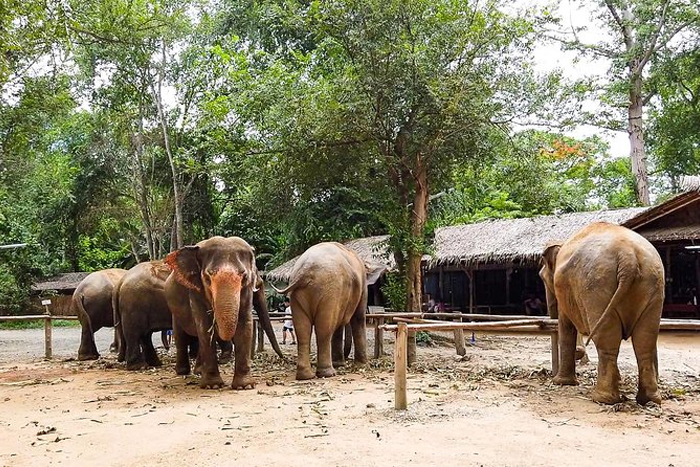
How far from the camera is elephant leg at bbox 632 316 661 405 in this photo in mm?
6551

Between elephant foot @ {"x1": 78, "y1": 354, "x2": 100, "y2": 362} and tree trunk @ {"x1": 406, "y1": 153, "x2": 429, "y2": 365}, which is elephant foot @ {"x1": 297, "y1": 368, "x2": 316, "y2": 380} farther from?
elephant foot @ {"x1": 78, "y1": 354, "x2": 100, "y2": 362}

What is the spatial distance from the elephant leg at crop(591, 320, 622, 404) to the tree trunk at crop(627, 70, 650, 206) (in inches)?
782

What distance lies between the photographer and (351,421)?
6.32 metres

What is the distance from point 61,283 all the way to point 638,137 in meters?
28.7

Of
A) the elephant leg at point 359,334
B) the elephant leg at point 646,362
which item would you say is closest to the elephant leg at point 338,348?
the elephant leg at point 359,334

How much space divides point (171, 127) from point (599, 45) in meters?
17.3

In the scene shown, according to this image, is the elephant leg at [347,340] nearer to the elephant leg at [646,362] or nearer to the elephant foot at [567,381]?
the elephant foot at [567,381]

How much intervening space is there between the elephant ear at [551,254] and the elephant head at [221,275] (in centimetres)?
383

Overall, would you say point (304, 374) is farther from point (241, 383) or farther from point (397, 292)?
point (397, 292)

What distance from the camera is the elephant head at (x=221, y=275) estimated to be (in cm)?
779

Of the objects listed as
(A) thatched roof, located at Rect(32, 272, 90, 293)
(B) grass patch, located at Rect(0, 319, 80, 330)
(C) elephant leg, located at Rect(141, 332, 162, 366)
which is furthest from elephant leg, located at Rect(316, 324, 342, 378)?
(A) thatched roof, located at Rect(32, 272, 90, 293)

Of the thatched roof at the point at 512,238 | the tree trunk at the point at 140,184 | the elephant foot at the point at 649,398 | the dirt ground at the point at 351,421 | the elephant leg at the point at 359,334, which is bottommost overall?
the dirt ground at the point at 351,421

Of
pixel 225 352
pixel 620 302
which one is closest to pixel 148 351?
pixel 225 352

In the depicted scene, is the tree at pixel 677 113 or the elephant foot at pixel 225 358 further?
the tree at pixel 677 113
